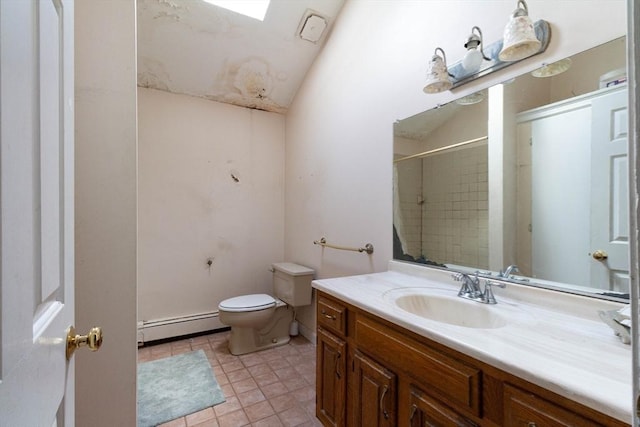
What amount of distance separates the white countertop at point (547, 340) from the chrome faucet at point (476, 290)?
0.04 m

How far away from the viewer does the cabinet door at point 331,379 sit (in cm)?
128

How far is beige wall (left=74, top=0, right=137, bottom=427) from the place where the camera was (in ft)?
3.33

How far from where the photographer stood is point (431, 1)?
4.82 ft

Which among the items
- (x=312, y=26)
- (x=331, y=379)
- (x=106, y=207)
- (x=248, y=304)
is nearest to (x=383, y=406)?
(x=331, y=379)

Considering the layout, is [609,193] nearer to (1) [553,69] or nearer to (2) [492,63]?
(1) [553,69]

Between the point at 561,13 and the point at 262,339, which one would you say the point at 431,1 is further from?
the point at 262,339

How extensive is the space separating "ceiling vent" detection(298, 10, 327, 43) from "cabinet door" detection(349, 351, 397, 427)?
2.29 meters

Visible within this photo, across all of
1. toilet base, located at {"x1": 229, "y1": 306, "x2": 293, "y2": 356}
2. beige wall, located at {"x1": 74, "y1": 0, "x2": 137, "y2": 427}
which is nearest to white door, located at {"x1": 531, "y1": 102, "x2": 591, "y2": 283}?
beige wall, located at {"x1": 74, "y1": 0, "x2": 137, "y2": 427}

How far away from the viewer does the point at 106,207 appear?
104 cm

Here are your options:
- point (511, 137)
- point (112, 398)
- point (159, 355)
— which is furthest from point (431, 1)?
point (159, 355)

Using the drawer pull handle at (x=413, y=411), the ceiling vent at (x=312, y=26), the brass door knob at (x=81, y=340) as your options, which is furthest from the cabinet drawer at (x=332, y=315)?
the ceiling vent at (x=312, y=26)

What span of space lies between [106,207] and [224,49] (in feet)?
5.88

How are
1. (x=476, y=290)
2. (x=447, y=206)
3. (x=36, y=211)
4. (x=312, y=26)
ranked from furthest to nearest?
(x=312, y=26)
(x=447, y=206)
(x=476, y=290)
(x=36, y=211)

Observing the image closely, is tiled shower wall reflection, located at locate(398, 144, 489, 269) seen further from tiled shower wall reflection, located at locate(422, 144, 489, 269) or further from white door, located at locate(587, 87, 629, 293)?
white door, located at locate(587, 87, 629, 293)
